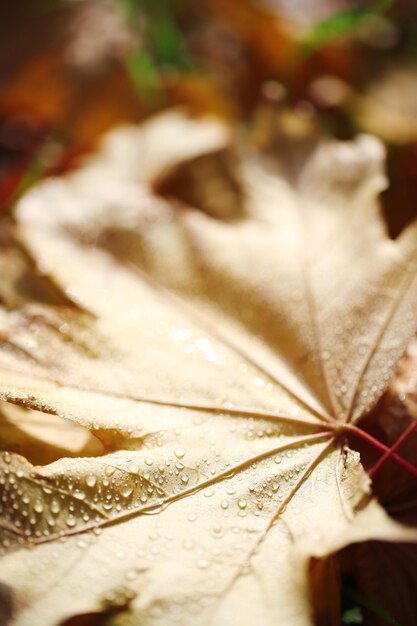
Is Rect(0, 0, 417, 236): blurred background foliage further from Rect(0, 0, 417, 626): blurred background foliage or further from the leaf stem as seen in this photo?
the leaf stem

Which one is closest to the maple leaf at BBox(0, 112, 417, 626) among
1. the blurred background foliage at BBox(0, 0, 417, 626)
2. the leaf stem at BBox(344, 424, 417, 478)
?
the leaf stem at BBox(344, 424, 417, 478)

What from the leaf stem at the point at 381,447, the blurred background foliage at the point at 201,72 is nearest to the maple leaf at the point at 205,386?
the leaf stem at the point at 381,447

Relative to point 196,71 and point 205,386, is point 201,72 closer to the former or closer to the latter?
point 196,71

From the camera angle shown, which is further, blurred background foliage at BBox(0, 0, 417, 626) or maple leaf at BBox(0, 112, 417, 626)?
blurred background foliage at BBox(0, 0, 417, 626)

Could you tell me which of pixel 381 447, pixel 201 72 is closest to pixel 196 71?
pixel 201 72

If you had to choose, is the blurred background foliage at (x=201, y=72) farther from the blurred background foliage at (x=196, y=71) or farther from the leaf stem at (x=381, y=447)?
the leaf stem at (x=381, y=447)

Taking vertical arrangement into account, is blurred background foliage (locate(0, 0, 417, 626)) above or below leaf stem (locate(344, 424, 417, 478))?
above
